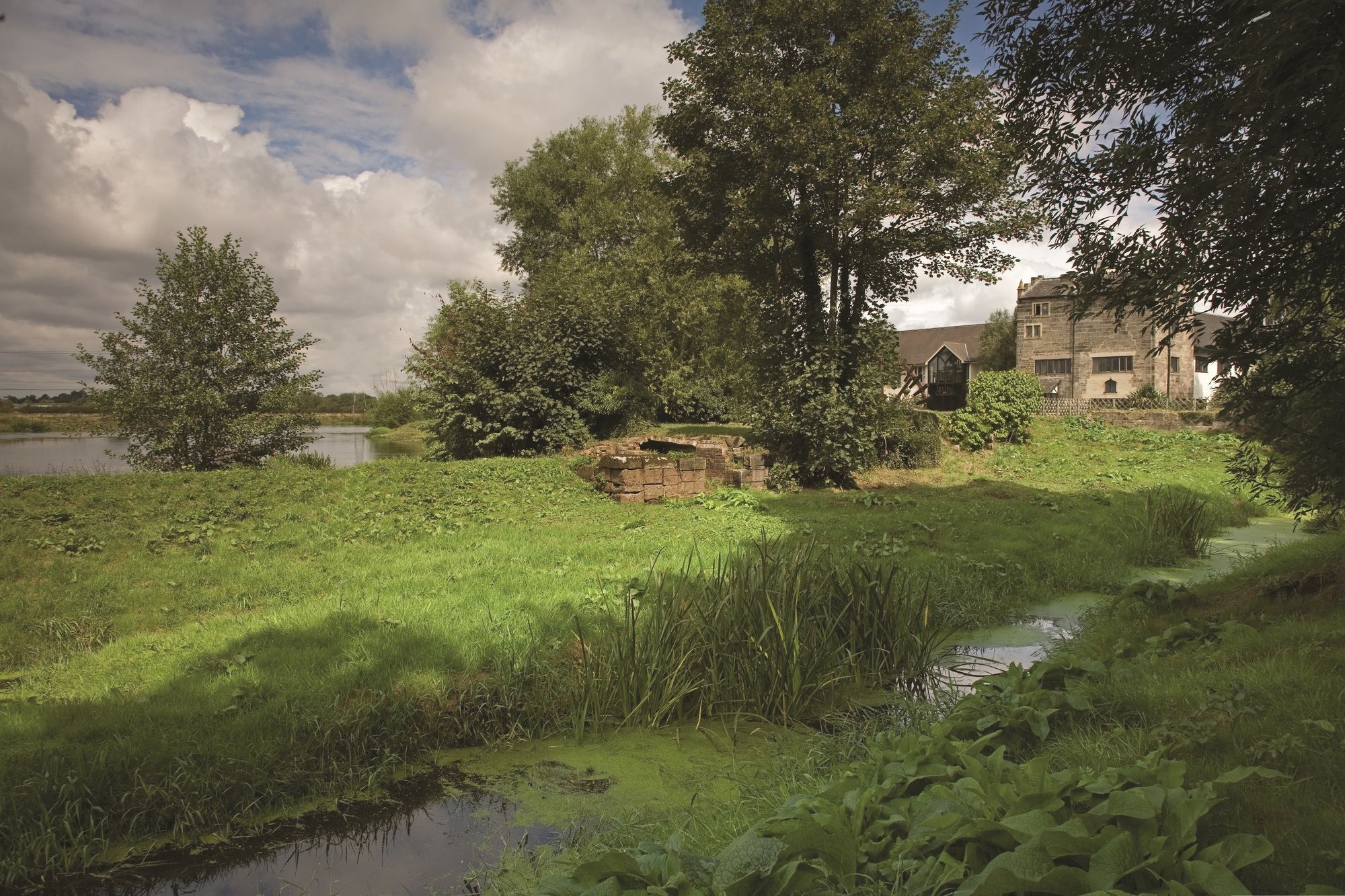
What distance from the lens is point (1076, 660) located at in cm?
425

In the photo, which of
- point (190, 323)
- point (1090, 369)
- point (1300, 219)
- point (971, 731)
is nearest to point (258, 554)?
point (971, 731)

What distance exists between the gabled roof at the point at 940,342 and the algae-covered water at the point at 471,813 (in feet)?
166

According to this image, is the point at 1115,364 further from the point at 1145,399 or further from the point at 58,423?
the point at 58,423

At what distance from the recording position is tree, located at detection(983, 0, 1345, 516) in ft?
12.1

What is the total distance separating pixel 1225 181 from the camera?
3.82 m

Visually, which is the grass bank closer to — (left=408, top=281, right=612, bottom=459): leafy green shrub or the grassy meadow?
the grassy meadow

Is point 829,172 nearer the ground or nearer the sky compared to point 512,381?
nearer the sky

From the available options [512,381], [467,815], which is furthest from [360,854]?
[512,381]

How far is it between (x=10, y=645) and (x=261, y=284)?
45.1 ft

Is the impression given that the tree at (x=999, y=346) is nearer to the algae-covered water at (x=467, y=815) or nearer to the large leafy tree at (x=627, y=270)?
the large leafy tree at (x=627, y=270)

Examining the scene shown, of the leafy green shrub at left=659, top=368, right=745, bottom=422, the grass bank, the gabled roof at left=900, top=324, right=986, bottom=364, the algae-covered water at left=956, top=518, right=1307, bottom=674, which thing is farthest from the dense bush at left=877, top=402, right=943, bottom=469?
the gabled roof at left=900, top=324, right=986, bottom=364

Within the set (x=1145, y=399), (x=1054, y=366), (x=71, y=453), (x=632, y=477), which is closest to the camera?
(x=632, y=477)

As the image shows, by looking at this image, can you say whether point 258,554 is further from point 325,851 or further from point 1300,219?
point 1300,219

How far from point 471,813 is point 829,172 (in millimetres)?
11560
